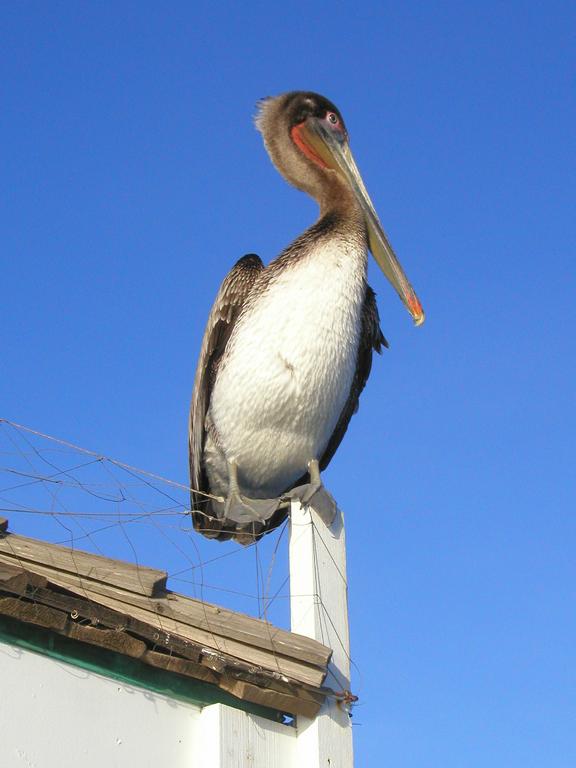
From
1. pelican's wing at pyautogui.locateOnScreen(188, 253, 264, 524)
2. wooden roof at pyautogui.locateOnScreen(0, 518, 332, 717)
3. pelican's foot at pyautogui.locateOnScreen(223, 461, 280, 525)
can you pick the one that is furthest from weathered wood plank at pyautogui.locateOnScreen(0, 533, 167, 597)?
pelican's wing at pyautogui.locateOnScreen(188, 253, 264, 524)

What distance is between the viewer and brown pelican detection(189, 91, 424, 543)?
6.43 m

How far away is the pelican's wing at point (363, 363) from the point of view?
7254 mm

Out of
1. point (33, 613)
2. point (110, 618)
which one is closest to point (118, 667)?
point (110, 618)

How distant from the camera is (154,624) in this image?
169 inches

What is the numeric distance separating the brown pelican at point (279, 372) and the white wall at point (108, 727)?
161cm

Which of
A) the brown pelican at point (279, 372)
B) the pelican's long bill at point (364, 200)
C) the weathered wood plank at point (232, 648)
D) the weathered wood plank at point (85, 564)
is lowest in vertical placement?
the weathered wood plank at point (232, 648)

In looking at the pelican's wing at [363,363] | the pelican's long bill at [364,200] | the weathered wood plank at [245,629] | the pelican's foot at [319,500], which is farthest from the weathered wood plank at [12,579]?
the pelican's long bill at [364,200]

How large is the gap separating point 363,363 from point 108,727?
3836mm

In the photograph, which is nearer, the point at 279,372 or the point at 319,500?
the point at 319,500

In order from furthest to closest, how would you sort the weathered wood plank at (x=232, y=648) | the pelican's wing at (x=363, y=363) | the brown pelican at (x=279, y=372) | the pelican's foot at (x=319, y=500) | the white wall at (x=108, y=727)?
the pelican's wing at (x=363, y=363), the brown pelican at (x=279, y=372), the pelican's foot at (x=319, y=500), the weathered wood plank at (x=232, y=648), the white wall at (x=108, y=727)

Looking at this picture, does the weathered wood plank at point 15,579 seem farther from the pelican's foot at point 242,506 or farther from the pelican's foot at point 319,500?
the pelican's foot at point 242,506

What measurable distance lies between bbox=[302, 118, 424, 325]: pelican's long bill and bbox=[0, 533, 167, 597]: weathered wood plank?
3719 mm

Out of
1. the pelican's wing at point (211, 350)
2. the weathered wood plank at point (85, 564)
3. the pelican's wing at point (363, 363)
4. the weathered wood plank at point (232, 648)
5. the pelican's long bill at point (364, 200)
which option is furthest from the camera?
the pelican's long bill at point (364, 200)

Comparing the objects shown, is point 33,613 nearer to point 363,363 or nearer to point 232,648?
point 232,648
